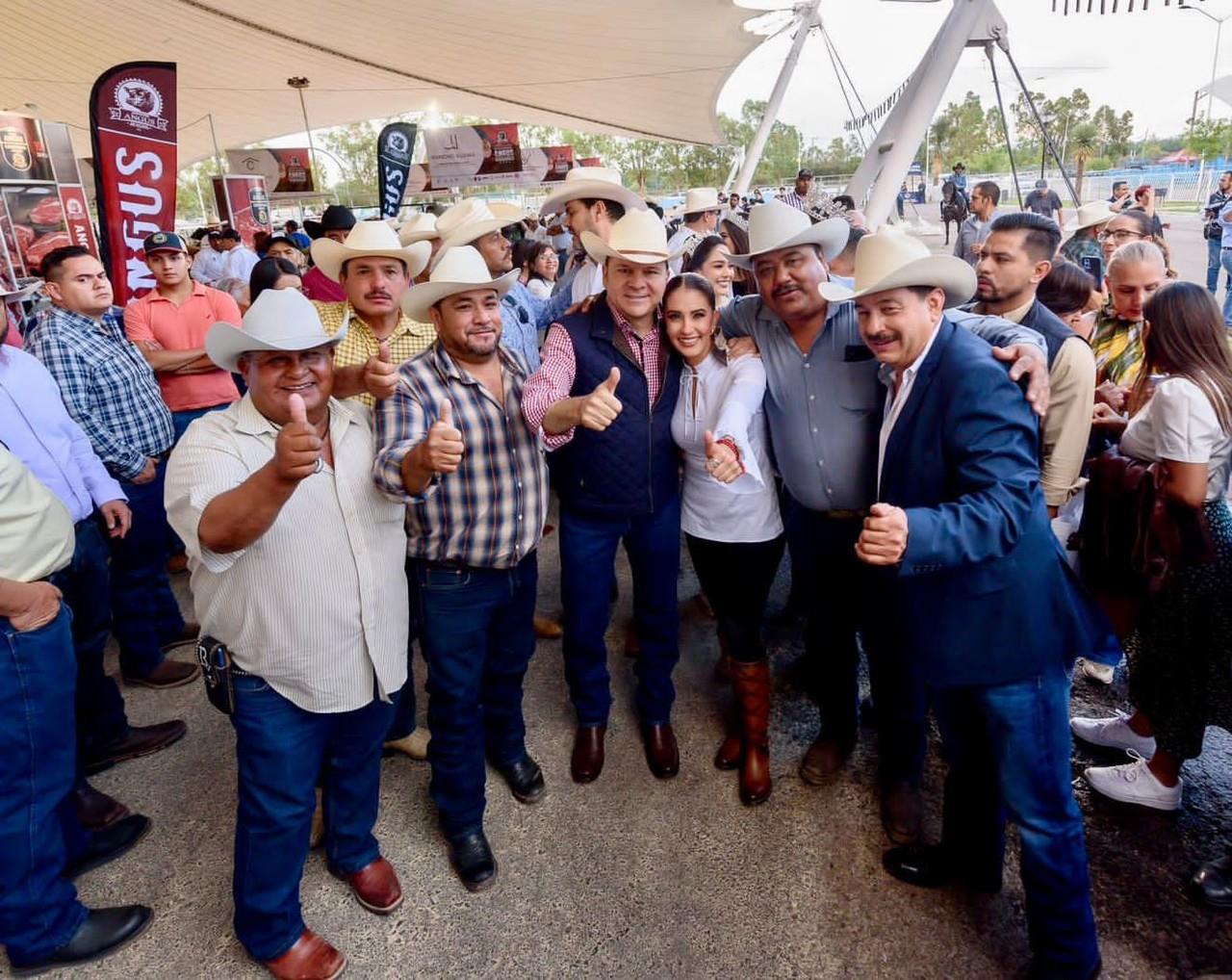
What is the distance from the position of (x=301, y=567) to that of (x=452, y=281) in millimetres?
926

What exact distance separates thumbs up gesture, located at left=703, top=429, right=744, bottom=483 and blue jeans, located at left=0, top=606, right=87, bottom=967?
1.90m

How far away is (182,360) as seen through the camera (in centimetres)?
409

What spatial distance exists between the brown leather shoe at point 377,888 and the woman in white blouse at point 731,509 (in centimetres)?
128

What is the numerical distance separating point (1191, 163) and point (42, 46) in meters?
47.2

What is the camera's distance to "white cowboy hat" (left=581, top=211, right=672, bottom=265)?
8.00 ft

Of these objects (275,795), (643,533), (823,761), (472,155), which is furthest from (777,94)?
(275,795)

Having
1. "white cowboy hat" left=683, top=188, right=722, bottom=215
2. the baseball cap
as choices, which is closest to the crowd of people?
the baseball cap

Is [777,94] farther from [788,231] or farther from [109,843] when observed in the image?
[109,843]

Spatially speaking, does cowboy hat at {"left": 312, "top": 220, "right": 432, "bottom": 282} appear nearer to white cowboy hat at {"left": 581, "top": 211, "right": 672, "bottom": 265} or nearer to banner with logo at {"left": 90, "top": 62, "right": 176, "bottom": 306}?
white cowboy hat at {"left": 581, "top": 211, "right": 672, "bottom": 265}

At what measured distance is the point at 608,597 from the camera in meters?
2.88

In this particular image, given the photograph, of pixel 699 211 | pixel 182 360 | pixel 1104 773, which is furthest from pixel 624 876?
pixel 699 211

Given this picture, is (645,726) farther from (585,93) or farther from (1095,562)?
(585,93)

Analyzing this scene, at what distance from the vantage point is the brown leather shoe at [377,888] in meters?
2.33

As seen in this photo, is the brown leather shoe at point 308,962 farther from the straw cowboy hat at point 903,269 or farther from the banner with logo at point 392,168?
the banner with logo at point 392,168
